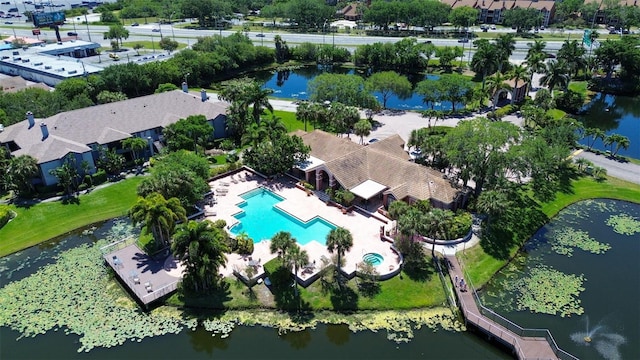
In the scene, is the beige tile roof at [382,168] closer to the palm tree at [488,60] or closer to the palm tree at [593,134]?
the palm tree at [593,134]

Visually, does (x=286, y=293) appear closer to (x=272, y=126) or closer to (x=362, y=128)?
(x=272, y=126)

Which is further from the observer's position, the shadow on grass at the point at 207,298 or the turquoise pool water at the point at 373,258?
the turquoise pool water at the point at 373,258

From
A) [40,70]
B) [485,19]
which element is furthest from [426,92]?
[485,19]

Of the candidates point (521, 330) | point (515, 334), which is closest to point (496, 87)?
point (521, 330)

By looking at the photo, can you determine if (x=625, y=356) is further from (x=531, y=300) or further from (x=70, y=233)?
(x=70, y=233)

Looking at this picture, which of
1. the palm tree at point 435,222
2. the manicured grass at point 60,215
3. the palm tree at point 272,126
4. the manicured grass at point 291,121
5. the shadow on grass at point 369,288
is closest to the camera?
the shadow on grass at point 369,288

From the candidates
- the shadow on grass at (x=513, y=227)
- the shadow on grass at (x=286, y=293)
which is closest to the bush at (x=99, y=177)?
the shadow on grass at (x=286, y=293)
